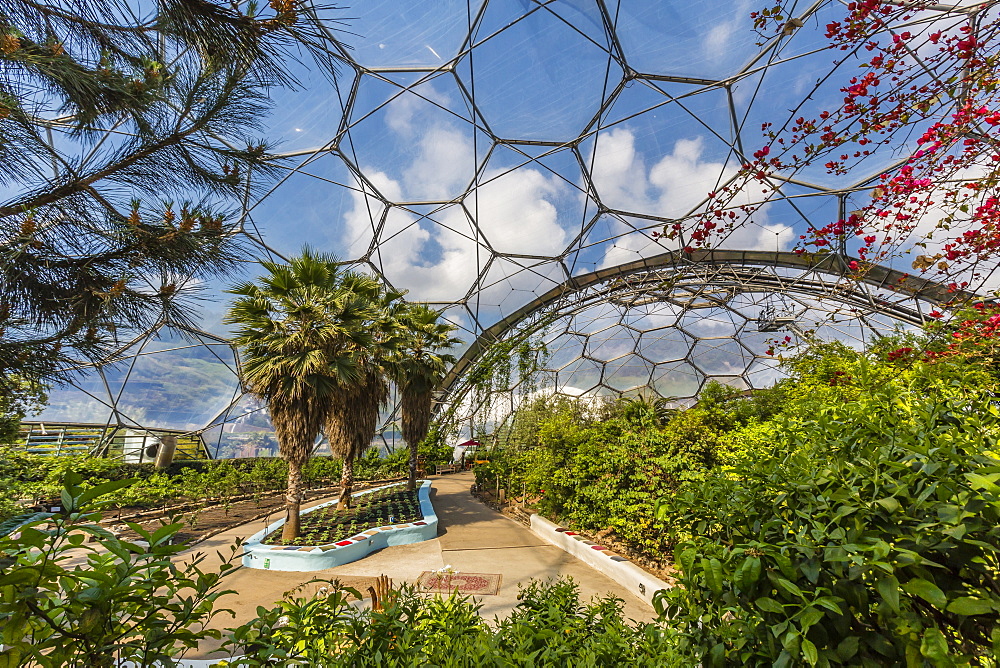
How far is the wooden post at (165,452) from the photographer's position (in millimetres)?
14938

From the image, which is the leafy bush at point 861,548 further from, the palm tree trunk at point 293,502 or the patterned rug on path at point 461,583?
the palm tree trunk at point 293,502

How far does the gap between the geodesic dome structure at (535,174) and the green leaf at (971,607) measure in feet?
27.1

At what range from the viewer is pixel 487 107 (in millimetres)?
15477

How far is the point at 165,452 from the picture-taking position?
1503 cm

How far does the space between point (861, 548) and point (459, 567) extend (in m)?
7.85

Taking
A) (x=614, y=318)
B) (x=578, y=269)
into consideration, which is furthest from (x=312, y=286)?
(x=614, y=318)

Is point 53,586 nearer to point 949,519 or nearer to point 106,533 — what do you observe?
point 106,533

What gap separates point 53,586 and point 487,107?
16.8 metres

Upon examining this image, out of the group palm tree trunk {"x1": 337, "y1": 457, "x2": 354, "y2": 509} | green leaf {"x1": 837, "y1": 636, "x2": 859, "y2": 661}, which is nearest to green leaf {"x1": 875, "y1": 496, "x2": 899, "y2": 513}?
green leaf {"x1": 837, "y1": 636, "x2": 859, "y2": 661}

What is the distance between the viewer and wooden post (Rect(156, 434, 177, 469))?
49.0ft

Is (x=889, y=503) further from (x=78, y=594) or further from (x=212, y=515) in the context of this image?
(x=212, y=515)

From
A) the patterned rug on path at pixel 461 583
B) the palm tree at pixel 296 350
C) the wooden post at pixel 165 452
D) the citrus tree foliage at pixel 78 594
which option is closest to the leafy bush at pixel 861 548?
the citrus tree foliage at pixel 78 594

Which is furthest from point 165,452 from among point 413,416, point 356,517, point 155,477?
point 413,416

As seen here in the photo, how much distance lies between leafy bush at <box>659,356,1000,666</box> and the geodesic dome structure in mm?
7594
